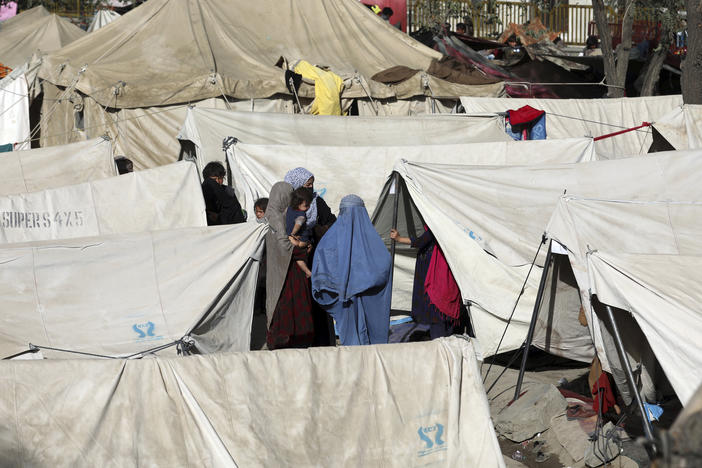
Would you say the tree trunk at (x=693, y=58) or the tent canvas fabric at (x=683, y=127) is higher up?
the tree trunk at (x=693, y=58)

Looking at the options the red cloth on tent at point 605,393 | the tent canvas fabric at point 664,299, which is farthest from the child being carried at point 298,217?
the tent canvas fabric at point 664,299

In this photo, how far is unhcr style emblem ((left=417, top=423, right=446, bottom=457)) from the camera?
386 cm

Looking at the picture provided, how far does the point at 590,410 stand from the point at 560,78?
35.8 ft

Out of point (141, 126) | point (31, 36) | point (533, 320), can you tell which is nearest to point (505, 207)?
point (533, 320)

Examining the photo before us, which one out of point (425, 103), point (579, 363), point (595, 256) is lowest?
point (579, 363)

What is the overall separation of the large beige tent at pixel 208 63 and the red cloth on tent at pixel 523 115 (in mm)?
1674

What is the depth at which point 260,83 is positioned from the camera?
11055 millimetres

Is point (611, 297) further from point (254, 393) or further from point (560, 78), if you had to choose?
point (560, 78)

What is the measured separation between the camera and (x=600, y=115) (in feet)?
40.3

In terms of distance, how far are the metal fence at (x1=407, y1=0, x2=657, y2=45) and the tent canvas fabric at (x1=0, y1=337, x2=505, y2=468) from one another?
15.8m

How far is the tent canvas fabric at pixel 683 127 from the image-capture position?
32.5 ft

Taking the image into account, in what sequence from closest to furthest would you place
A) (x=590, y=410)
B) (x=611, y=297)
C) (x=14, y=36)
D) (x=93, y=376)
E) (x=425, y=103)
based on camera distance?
(x=93, y=376), (x=611, y=297), (x=590, y=410), (x=425, y=103), (x=14, y=36)

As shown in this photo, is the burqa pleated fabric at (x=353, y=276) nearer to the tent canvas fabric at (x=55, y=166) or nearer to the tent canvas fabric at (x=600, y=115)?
the tent canvas fabric at (x=55, y=166)

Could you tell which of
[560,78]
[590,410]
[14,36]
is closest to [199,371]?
[590,410]
